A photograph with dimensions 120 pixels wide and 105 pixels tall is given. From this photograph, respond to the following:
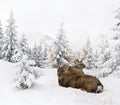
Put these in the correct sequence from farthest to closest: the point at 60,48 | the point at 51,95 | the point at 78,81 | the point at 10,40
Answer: the point at 60,48, the point at 10,40, the point at 78,81, the point at 51,95

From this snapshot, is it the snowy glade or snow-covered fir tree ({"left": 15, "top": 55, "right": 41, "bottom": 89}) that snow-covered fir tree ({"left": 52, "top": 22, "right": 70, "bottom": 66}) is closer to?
the snowy glade

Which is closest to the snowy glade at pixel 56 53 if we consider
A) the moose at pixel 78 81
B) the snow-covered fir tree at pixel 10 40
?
the snow-covered fir tree at pixel 10 40

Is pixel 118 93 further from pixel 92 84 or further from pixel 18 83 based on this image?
pixel 18 83

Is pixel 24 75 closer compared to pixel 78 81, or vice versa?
pixel 24 75

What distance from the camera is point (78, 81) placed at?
1210cm

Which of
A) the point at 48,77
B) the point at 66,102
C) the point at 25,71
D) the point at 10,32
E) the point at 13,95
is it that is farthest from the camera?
the point at 10,32

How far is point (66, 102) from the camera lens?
9.99 meters

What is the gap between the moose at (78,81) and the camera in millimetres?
11555

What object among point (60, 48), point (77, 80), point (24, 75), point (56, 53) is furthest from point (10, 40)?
point (77, 80)

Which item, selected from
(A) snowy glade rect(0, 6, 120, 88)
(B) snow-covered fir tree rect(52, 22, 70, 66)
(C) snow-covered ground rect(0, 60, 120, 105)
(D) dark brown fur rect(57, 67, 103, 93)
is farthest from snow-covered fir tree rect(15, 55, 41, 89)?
(B) snow-covered fir tree rect(52, 22, 70, 66)

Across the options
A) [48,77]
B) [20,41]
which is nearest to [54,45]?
[20,41]

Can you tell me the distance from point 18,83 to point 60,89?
1.89 metres

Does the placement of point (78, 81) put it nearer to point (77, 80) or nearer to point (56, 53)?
point (77, 80)

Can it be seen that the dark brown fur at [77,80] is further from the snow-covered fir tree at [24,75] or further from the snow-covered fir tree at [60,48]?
the snow-covered fir tree at [60,48]
